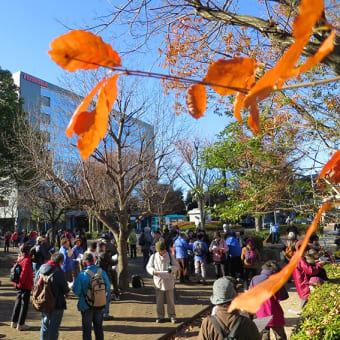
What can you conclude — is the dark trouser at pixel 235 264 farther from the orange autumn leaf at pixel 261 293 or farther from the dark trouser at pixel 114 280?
the orange autumn leaf at pixel 261 293

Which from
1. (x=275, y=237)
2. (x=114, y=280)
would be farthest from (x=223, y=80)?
(x=275, y=237)

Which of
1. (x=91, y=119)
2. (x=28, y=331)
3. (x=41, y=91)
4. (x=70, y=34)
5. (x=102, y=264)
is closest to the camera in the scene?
(x=70, y=34)

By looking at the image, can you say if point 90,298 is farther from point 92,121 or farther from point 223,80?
point 223,80

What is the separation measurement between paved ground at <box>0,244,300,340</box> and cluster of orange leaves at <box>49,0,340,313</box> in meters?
5.57

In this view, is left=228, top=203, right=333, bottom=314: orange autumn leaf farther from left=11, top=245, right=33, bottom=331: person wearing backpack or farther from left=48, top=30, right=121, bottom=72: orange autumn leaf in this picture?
left=11, top=245, right=33, bottom=331: person wearing backpack

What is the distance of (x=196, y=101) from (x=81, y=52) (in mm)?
539

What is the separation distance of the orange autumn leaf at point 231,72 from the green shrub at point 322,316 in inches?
130

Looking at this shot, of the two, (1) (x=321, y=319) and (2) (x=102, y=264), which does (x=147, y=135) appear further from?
(1) (x=321, y=319)

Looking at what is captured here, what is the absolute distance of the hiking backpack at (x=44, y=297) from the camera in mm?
4730

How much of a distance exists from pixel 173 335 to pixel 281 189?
140 inches

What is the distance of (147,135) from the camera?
32.4 feet

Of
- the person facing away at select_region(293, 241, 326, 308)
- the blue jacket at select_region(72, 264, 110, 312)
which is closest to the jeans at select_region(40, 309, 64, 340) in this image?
the blue jacket at select_region(72, 264, 110, 312)

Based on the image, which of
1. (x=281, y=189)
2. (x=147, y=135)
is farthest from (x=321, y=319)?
(x=147, y=135)

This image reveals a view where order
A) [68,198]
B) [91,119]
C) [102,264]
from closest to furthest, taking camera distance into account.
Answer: [91,119] → [102,264] → [68,198]
